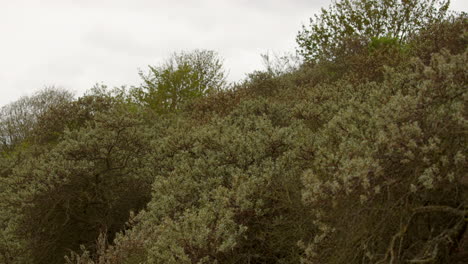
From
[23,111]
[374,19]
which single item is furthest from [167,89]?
[23,111]

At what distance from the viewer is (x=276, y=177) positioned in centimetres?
614

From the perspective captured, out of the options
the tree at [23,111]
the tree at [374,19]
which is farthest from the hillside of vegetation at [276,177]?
the tree at [23,111]

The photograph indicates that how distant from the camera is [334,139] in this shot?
598cm

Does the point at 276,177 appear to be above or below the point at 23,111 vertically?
below

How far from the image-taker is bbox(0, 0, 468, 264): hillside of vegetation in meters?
3.54

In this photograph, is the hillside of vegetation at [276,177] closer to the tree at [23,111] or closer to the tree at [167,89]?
the tree at [167,89]

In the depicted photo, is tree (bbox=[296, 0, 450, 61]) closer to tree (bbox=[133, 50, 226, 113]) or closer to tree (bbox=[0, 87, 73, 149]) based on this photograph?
tree (bbox=[133, 50, 226, 113])

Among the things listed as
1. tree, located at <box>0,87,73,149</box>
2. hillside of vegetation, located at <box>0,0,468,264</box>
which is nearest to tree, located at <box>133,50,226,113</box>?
hillside of vegetation, located at <box>0,0,468,264</box>

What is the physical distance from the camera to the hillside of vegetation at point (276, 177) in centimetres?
354

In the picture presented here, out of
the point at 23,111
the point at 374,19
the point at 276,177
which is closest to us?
the point at 276,177

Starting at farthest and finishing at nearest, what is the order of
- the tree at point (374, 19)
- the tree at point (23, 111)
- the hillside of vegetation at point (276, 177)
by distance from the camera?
1. the tree at point (23, 111)
2. the tree at point (374, 19)
3. the hillside of vegetation at point (276, 177)

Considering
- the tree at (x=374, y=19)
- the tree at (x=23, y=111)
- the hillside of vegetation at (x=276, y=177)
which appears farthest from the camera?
the tree at (x=23, y=111)

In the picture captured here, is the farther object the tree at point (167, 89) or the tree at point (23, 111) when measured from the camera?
the tree at point (23, 111)

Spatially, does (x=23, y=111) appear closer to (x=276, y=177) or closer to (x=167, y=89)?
(x=167, y=89)
